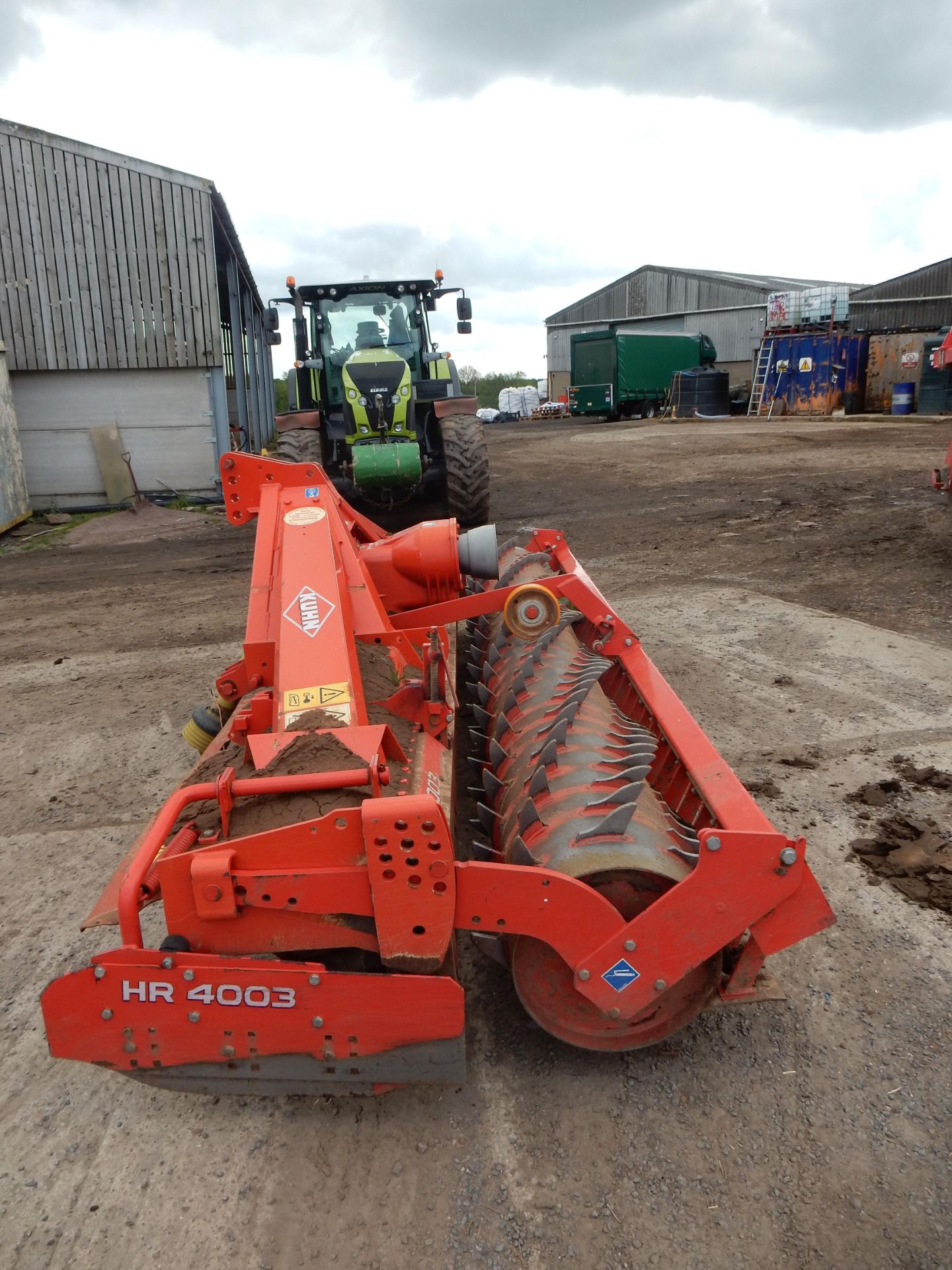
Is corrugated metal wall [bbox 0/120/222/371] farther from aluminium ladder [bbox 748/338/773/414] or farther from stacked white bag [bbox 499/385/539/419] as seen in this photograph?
stacked white bag [bbox 499/385/539/419]

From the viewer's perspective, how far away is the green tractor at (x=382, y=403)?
940cm

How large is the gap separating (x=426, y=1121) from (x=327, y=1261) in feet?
1.35

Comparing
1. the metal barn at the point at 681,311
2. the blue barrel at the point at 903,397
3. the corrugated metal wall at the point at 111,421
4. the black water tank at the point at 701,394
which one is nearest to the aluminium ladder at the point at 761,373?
the black water tank at the point at 701,394

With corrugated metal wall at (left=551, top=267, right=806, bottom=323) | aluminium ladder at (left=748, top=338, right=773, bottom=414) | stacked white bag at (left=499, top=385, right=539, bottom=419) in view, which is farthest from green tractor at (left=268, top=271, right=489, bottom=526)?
corrugated metal wall at (left=551, top=267, right=806, bottom=323)

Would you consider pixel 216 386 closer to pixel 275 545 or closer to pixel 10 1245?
pixel 275 545

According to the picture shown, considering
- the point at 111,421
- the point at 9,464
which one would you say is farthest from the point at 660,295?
the point at 9,464

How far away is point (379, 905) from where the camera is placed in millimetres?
2109

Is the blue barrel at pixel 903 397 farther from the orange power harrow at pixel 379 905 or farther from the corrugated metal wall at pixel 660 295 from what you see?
the orange power harrow at pixel 379 905

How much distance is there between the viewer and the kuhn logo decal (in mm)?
2801

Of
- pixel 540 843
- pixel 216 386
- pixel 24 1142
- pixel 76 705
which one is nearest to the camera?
pixel 24 1142

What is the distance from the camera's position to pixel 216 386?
13336 mm

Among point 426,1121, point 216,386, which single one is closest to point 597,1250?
point 426,1121

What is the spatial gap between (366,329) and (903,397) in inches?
635

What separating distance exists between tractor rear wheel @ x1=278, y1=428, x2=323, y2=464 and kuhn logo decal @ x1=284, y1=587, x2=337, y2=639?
6683 millimetres
